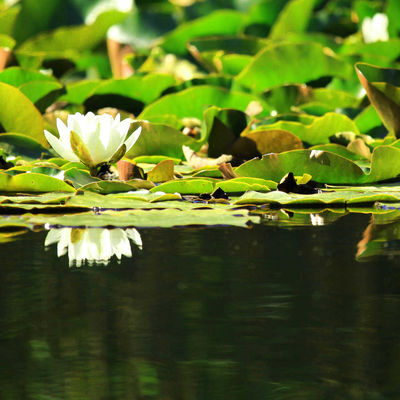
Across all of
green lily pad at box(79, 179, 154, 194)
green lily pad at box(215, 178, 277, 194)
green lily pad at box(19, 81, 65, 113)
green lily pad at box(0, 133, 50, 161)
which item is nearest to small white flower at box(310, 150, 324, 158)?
green lily pad at box(215, 178, 277, 194)

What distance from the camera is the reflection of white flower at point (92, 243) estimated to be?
153 centimetres

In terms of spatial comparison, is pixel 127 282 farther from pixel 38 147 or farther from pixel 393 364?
pixel 38 147

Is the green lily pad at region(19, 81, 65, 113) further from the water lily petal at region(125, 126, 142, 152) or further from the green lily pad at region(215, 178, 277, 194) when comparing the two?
the green lily pad at region(215, 178, 277, 194)

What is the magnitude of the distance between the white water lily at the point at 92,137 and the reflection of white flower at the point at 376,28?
270 centimetres

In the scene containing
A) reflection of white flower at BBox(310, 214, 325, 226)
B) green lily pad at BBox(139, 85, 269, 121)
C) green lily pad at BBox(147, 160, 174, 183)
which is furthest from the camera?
green lily pad at BBox(139, 85, 269, 121)

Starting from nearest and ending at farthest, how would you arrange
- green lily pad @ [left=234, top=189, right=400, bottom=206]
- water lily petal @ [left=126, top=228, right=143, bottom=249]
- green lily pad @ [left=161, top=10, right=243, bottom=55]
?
water lily petal @ [left=126, top=228, right=143, bottom=249]
green lily pad @ [left=234, top=189, right=400, bottom=206]
green lily pad @ [left=161, top=10, right=243, bottom=55]

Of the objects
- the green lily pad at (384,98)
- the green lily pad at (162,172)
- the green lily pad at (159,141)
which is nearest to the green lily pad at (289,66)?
the green lily pad at (384,98)

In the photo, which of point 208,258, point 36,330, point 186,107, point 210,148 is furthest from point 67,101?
point 36,330

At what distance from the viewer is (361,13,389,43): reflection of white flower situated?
461cm

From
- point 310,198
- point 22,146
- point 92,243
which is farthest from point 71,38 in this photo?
point 92,243

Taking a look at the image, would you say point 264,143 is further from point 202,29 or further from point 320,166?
point 202,29

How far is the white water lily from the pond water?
0.64 metres

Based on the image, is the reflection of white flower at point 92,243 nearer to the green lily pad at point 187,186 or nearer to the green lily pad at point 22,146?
the green lily pad at point 187,186

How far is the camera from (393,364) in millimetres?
945
